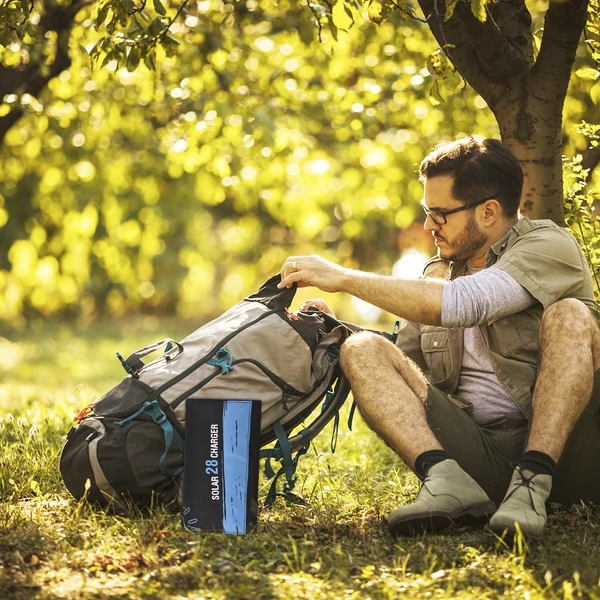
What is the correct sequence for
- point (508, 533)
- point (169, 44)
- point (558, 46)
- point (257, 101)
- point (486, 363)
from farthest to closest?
point (257, 101) < point (169, 44) < point (558, 46) < point (486, 363) < point (508, 533)

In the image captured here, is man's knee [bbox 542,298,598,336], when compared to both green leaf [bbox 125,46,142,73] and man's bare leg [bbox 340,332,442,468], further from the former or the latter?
green leaf [bbox 125,46,142,73]

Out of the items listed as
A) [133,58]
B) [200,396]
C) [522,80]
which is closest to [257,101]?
[133,58]

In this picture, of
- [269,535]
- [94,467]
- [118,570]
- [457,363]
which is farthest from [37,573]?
[457,363]

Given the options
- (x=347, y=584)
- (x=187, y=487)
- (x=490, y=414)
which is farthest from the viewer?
(x=490, y=414)

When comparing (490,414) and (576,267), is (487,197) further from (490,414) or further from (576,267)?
(490,414)

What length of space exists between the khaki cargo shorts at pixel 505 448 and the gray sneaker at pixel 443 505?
158 millimetres

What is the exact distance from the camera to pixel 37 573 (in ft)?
Result: 8.14

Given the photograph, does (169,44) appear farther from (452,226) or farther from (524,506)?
(524,506)

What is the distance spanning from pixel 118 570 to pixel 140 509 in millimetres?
519

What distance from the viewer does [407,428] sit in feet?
9.64

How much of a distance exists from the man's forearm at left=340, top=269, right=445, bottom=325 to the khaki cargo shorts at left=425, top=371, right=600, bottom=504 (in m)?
0.30

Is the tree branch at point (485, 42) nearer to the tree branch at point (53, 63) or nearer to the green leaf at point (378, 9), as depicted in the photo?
the green leaf at point (378, 9)

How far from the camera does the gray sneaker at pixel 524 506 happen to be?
2.62 meters

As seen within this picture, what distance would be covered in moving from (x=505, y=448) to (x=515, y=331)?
0.42 m
